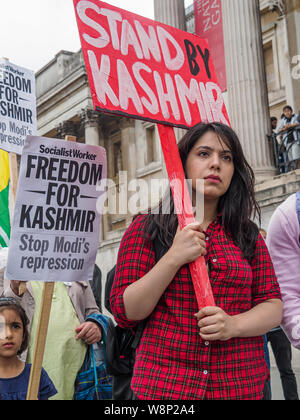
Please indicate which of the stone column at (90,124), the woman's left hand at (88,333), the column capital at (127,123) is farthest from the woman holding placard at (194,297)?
the column capital at (127,123)

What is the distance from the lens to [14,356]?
307 centimetres

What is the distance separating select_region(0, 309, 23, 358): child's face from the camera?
9.93 feet

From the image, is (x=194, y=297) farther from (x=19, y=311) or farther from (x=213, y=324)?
(x=19, y=311)

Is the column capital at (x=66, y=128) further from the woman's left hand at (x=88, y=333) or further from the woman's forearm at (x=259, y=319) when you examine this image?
the woman's forearm at (x=259, y=319)

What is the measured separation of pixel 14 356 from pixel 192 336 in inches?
59.6

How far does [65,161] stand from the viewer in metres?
2.60

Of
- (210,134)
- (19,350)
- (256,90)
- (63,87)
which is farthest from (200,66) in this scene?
(63,87)

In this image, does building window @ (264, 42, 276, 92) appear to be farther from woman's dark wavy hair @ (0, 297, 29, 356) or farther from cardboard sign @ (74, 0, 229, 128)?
cardboard sign @ (74, 0, 229, 128)

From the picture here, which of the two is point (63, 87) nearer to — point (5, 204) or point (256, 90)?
point (256, 90)

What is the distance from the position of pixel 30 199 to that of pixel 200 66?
0.94 meters

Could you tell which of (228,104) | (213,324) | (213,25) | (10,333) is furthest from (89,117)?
(213,324)

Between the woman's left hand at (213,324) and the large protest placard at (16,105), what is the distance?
97.4 inches

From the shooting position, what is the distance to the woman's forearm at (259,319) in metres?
1.89

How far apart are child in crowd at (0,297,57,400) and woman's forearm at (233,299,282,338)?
1.51m
